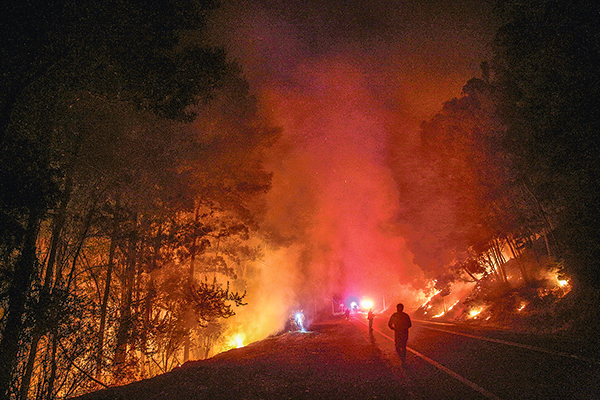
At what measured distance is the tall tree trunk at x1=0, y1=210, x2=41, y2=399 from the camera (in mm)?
6176

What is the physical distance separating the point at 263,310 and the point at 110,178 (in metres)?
43.7

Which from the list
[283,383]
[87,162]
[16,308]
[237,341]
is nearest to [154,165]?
[87,162]

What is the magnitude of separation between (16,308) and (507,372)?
10.5 meters

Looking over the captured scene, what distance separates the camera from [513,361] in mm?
7438

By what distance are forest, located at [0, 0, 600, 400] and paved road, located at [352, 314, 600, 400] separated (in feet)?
21.9

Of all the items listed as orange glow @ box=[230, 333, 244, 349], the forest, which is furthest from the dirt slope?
orange glow @ box=[230, 333, 244, 349]

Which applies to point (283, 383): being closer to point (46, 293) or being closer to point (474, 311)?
point (46, 293)

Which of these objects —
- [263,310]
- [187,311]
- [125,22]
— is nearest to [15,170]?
[125,22]

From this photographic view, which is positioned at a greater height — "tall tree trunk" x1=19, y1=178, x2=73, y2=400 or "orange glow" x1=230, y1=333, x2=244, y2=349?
"tall tree trunk" x1=19, y1=178, x2=73, y2=400

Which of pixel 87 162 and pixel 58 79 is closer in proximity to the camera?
pixel 58 79

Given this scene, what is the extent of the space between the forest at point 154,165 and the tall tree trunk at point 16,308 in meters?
0.03

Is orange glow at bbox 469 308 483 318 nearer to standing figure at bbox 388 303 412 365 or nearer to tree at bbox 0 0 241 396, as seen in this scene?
standing figure at bbox 388 303 412 365

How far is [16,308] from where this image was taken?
21.3 ft

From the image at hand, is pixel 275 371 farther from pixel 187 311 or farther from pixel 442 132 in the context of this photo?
pixel 442 132
